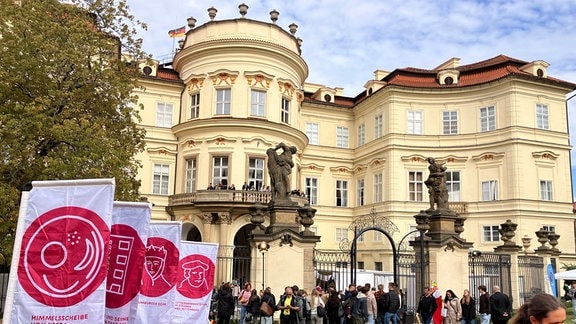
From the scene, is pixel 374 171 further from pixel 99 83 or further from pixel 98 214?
pixel 98 214

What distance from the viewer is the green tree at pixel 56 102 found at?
14789 millimetres

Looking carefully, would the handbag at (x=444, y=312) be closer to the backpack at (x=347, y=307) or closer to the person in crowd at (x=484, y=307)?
the person in crowd at (x=484, y=307)

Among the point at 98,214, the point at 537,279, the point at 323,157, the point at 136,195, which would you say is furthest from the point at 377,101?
the point at 98,214

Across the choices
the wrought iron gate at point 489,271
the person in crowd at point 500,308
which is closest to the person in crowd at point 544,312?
the person in crowd at point 500,308

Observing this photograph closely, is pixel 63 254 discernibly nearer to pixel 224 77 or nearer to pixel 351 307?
pixel 351 307

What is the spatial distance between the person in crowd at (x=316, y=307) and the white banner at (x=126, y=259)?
8.68 m

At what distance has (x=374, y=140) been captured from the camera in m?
38.2

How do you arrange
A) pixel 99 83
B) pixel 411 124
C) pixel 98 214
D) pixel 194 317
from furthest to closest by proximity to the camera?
pixel 411 124 → pixel 99 83 → pixel 194 317 → pixel 98 214

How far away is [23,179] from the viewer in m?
15.9

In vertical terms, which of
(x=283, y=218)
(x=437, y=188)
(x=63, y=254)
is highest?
(x=437, y=188)

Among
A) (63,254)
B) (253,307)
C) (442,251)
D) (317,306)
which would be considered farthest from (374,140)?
(63,254)

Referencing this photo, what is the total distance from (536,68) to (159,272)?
33.1m

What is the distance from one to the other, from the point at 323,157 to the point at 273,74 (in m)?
8.66

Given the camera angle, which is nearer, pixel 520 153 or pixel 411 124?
pixel 520 153
